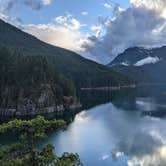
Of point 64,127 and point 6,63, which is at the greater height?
point 6,63

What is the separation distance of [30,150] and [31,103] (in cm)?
13653

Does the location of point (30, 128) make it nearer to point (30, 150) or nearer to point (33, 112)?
point (30, 150)

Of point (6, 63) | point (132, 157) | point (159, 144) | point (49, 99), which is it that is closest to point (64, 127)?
point (132, 157)

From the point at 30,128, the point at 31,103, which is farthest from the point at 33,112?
the point at 30,128

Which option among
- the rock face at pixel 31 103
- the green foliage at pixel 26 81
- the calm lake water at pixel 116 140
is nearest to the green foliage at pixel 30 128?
the calm lake water at pixel 116 140

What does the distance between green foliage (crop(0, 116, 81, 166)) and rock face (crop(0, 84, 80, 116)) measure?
131 m

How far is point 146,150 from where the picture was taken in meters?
83.1

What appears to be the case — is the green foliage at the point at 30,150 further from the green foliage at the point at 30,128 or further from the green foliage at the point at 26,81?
the green foliage at the point at 26,81

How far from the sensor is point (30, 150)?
20.4 m

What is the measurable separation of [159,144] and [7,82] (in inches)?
3716

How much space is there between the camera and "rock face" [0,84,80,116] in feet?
497

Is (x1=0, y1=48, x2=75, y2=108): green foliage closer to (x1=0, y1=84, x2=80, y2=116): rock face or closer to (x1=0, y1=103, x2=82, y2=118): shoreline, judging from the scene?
(x1=0, y1=84, x2=80, y2=116): rock face

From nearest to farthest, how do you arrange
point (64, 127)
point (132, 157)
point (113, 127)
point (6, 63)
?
1. point (64, 127)
2. point (132, 157)
3. point (113, 127)
4. point (6, 63)

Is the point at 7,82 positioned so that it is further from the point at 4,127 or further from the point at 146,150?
the point at 4,127
